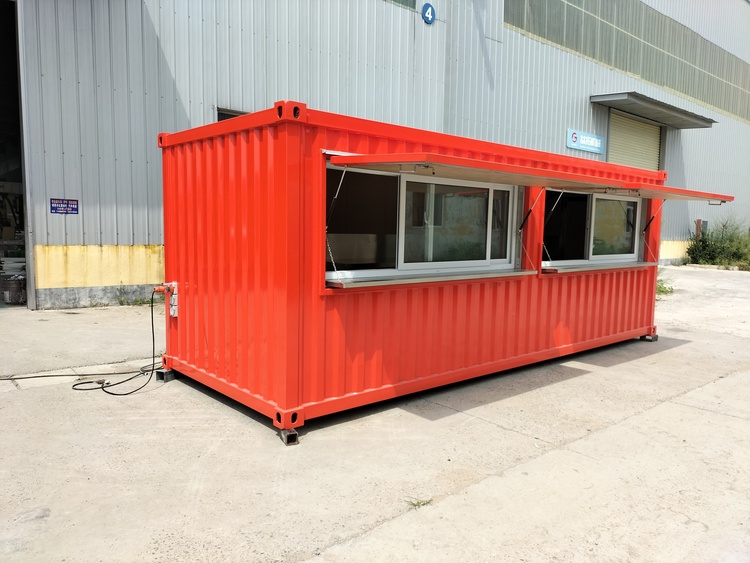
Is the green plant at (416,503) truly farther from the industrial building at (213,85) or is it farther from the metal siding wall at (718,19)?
the metal siding wall at (718,19)

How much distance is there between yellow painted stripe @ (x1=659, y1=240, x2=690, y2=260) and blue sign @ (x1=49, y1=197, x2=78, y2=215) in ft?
72.5

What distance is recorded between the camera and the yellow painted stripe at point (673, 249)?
24.4m

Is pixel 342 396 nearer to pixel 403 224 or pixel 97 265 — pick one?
pixel 403 224

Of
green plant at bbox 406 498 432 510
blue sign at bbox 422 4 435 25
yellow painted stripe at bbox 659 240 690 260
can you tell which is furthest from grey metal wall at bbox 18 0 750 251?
yellow painted stripe at bbox 659 240 690 260

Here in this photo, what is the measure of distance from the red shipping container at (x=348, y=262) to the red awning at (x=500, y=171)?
25 mm

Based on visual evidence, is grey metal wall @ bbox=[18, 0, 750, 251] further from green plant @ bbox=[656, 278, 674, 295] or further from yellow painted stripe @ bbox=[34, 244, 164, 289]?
green plant @ bbox=[656, 278, 674, 295]

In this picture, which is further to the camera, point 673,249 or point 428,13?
point 673,249

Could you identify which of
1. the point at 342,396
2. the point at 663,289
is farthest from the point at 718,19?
the point at 342,396

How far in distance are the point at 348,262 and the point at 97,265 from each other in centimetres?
677

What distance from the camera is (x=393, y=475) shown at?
3.93 m

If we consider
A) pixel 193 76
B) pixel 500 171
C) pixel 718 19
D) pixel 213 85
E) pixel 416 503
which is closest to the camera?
pixel 416 503

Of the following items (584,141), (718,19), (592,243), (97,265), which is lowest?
(97,265)

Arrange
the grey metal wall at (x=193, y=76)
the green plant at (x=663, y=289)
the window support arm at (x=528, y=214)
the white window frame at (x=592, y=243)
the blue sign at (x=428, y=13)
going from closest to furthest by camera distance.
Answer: the window support arm at (x=528, y=214) → the white window frame at (x=592, y=243) → the grey metal wall at (x=193, y=76) → the blue sign at (x=428, y=13) → the green plant at (x=663, y=289)

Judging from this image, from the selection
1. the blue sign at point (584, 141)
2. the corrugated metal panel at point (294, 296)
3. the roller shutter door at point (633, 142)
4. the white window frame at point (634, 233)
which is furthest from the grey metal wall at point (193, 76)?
the roller shutter door at point (633, 142)
